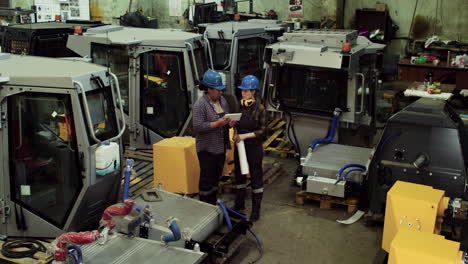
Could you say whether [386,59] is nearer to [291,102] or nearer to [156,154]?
[291,102]

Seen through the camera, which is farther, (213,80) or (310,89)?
(310,89)

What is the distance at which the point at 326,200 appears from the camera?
6.63 metres

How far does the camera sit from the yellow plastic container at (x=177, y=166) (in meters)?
6.62

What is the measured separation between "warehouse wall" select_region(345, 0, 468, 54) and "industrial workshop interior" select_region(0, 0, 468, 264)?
421cm

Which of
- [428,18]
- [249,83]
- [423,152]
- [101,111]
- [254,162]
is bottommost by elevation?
[254,162]

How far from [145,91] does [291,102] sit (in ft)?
7.58

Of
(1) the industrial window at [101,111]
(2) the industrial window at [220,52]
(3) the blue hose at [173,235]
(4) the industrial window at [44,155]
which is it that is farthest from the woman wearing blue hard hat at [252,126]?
(2) the industrial window at [220,52]

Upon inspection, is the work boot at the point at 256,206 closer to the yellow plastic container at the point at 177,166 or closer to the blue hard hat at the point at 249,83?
the yellow plastic container at the point at 177,166

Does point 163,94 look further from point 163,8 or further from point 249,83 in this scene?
point 163,8

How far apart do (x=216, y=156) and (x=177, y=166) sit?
34.2 inches

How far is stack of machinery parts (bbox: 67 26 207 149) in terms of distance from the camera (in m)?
7.91

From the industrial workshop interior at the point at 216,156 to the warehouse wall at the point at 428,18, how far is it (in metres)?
4.21

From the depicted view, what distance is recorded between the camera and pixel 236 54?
31.5 feet

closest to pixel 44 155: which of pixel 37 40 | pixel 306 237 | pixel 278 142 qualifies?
pixel 306 237
